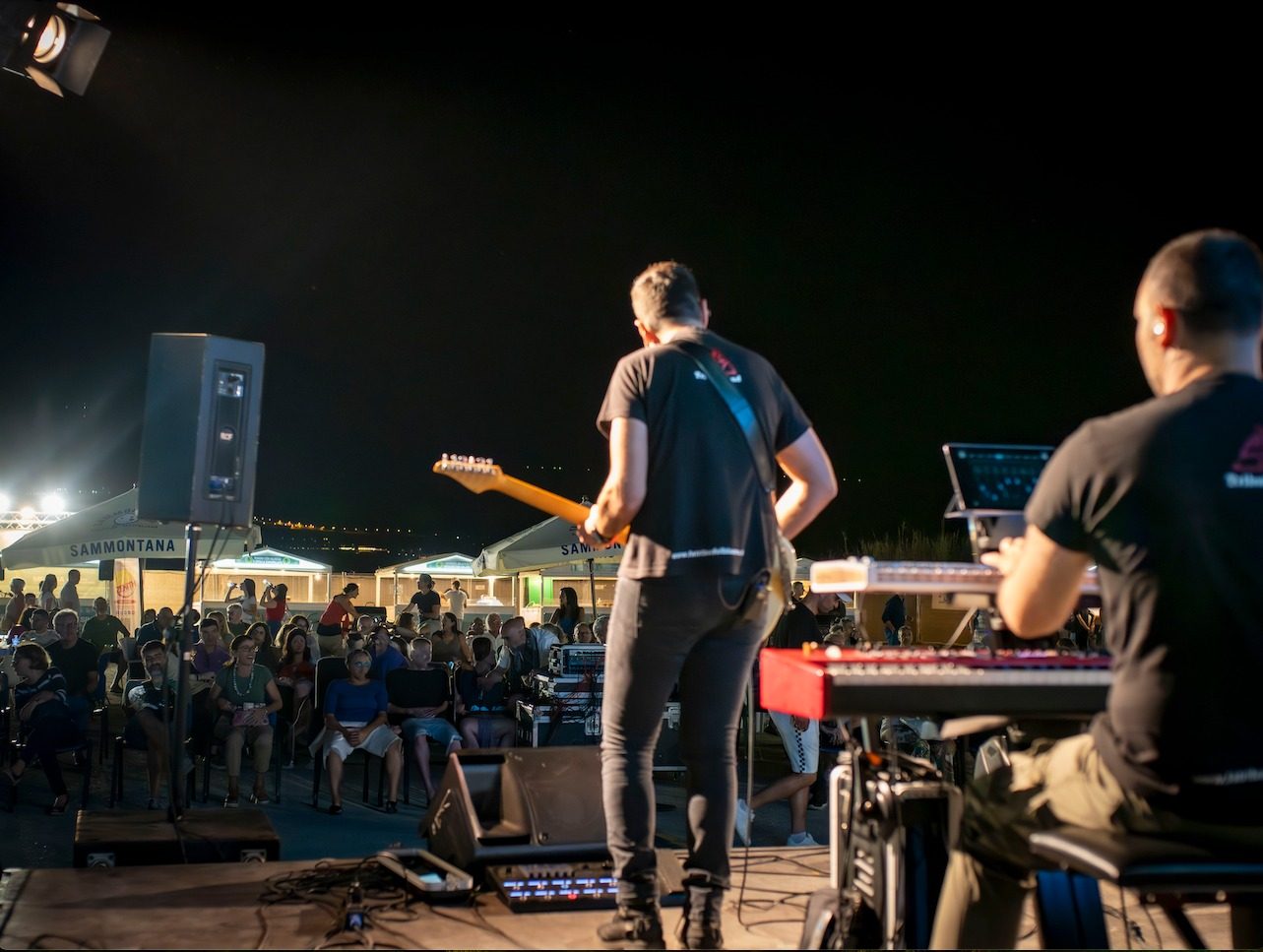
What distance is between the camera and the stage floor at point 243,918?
307 cm

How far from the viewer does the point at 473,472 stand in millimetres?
4457

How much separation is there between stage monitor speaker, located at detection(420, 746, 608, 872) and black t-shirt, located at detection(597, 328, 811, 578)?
1433 millimetres

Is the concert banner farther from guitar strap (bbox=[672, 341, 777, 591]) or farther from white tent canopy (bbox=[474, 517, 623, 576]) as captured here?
guitar strap (bbox=[672, 341, 777, 591])

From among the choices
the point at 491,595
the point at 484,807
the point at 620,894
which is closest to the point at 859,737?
the point at 620,894

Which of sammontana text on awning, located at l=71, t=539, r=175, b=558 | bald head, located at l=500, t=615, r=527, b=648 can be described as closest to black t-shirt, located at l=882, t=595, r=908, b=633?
bald head, located at l=500, t=615, r=527, b=648

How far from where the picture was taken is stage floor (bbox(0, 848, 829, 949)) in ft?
10.1

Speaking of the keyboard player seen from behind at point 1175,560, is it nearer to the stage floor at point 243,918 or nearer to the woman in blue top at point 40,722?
the stage floor at point 243,918

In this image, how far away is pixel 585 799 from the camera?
13.4 ft

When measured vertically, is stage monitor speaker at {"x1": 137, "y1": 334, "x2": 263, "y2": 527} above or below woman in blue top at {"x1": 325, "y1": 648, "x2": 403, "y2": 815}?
above

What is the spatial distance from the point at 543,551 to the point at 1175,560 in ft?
39.6

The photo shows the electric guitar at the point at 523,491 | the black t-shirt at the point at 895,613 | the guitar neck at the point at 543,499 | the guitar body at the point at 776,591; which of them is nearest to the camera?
the guitar body at the point at 776,591

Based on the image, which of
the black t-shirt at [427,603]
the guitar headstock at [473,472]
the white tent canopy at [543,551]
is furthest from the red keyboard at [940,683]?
the black t-shirt at [427,603]

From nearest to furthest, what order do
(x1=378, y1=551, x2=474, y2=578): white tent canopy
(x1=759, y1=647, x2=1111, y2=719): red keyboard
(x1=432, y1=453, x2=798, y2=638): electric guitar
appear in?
(x1=759, y1=647, x2=1111, y2=719): red keyboard, (x1=432, y1=453, x2=798, y2=638): electric guitar, (x1=378, y1=551, x2=474, y2=578): white tent canopy

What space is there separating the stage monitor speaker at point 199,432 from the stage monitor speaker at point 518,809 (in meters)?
2.00
